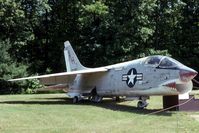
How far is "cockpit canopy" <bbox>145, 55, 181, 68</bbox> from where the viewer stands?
1966cm

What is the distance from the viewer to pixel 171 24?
47.2 m

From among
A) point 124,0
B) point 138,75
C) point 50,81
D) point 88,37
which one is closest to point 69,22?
point 88,37

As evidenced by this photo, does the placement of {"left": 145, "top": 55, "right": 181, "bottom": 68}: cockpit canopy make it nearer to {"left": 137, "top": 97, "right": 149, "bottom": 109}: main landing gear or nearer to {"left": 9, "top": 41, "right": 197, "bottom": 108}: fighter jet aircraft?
{"left": 9, "top": 41, "right": 197, "bottom": 108}: fighter jet aircraft

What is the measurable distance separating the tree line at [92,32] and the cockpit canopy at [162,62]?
2007 centimetres

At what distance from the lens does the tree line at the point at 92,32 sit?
1658 inches

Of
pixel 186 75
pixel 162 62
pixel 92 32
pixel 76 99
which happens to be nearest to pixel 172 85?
pixel 186 75

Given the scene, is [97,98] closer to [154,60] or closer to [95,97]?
[95,97]

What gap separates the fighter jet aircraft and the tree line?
44.2 ft

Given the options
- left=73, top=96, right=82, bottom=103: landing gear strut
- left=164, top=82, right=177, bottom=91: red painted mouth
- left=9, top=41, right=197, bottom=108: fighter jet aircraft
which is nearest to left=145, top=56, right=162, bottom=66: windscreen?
left=9, top=41, right=197, bottom=108: fighter jet aircraft

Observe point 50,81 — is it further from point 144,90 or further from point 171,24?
point 171,24

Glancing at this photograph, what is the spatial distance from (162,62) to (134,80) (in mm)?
2000

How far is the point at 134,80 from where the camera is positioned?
846 inches

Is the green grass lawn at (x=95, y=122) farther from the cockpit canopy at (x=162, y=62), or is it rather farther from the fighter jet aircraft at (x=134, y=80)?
the cockpit canopy at (x=162, y=62)

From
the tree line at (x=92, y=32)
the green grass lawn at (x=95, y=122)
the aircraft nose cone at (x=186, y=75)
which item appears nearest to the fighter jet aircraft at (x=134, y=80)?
the aircraft nose cone at (x=186, y=75)
